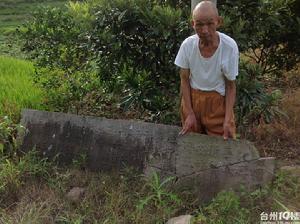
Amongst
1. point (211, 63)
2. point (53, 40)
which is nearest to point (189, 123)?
point (211, 63)

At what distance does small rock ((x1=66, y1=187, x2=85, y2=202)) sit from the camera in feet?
11.8

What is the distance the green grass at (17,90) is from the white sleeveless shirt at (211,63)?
2.10m

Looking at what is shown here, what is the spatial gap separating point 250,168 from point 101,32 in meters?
1.84

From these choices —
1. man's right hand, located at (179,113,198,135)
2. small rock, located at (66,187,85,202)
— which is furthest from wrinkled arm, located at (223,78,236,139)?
small rock, located at (66,187,85,202)

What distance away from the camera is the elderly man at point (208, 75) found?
3193 mm

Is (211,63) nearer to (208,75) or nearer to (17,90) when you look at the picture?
(208,75)

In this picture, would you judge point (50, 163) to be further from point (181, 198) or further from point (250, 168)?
point (250, 168)

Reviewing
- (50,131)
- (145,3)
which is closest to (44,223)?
(50,131)

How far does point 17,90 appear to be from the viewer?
537 cm

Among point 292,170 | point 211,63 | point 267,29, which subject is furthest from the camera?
point 267,29

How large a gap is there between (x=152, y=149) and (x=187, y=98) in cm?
55

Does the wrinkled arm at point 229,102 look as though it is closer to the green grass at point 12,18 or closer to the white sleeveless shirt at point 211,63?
the white sleeveless shirt at point 211,63

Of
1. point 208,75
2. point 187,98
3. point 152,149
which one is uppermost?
point 208,75

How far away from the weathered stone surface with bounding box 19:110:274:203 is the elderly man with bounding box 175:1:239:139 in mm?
128
